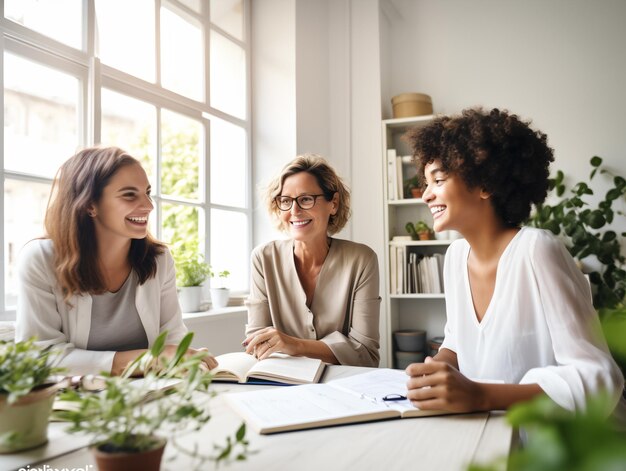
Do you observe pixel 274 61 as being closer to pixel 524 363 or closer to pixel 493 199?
pixel 493 199

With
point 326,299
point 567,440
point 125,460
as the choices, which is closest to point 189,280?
point 326,299

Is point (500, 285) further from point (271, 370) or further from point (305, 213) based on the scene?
point (305, 213)

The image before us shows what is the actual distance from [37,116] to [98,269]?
1019mm

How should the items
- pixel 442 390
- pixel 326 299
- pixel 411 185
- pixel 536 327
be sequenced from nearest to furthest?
pixel 442 390 < pixel 536 327 < pixel 326 299 < pixel 411 185

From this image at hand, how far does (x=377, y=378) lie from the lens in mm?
1180

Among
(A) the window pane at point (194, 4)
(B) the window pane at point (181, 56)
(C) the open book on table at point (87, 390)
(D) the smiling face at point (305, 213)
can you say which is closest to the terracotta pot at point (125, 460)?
(C) the open book on table at point (87, 390)

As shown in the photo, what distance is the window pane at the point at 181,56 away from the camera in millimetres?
2969

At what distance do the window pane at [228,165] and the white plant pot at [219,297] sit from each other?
676mm

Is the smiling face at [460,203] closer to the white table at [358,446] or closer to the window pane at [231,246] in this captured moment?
the white table at [358,446]

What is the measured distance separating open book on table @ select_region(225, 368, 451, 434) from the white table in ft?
0.05

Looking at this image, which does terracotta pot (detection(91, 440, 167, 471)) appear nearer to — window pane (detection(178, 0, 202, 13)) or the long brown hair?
the long brown hair

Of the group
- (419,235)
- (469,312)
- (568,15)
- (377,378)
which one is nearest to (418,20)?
(568,15)

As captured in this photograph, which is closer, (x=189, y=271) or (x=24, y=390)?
(x=24, y=390)

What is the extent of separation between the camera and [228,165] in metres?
3.54
